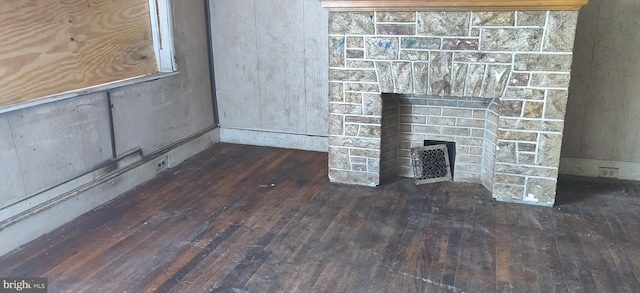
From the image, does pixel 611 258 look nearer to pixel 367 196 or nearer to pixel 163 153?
pixel 367 196

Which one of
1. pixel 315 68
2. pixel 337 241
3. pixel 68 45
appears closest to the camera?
pixel 337 241

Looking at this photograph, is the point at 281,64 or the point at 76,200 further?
the point at 281,64

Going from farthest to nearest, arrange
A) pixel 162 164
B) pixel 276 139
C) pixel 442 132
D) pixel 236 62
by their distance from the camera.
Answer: pixel 276 139 < pixel 236 62 < pixel 162 164 < pixel 442 132

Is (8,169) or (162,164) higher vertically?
(8,169)

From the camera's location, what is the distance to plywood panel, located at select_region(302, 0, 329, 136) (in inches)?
172

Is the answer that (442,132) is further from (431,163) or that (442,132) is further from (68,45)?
(68,45)

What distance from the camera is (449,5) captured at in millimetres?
3225

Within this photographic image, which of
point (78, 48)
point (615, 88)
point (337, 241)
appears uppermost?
point (78, 48)

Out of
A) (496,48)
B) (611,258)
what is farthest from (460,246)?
(496,48)

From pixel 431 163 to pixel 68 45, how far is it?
9.02 feet

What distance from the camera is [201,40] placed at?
4641 millimetres

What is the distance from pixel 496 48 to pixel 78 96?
2.77 m

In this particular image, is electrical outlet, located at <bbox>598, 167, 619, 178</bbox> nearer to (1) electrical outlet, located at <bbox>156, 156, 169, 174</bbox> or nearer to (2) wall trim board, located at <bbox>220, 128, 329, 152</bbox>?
(2) wall trim board, located at <bbox>220, 128, 329, 152</bbox>

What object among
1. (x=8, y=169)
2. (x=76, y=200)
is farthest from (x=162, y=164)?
(x=8, y=169)
